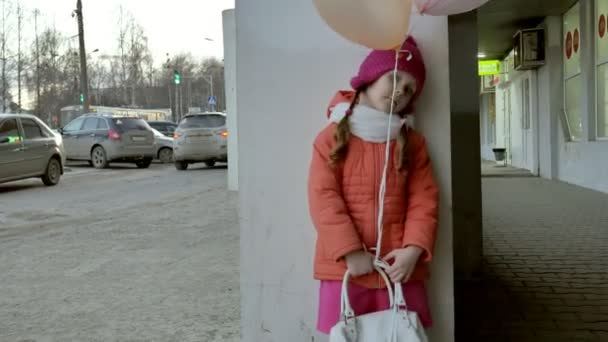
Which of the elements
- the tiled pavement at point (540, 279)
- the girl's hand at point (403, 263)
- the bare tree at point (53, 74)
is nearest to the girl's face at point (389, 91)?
the girl's hand at point (403, 263)

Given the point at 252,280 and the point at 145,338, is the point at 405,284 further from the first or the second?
the point at 145,338

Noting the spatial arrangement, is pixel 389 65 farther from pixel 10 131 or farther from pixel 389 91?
pixel 10 131

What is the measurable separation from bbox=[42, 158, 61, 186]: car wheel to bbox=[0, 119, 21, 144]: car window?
1.12 meters

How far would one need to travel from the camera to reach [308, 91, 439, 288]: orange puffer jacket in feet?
7.66

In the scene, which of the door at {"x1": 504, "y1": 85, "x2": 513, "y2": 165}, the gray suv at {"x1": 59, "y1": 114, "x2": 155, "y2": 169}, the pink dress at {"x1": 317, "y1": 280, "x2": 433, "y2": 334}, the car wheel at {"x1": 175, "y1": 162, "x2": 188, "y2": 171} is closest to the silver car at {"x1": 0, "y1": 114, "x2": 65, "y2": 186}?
the car wheel at {"x1": 175, "y1": 162, "x2": 188, "y2": 171}

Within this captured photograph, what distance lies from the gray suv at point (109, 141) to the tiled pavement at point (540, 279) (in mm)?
13257

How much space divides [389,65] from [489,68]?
60.9ft

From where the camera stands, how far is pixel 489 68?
1992 centimetres

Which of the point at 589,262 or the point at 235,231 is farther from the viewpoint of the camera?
the point at 235,231

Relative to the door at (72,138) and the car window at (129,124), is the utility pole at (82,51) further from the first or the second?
the car window at (129,124)

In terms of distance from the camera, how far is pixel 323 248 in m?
2.42

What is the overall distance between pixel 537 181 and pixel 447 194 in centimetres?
1204

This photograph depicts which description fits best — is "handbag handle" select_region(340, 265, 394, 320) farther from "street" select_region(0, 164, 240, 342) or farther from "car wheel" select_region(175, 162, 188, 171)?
"car wheel" select_region(175, 162, 188, 171)

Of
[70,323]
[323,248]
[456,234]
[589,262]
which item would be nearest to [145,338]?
[70,323]
